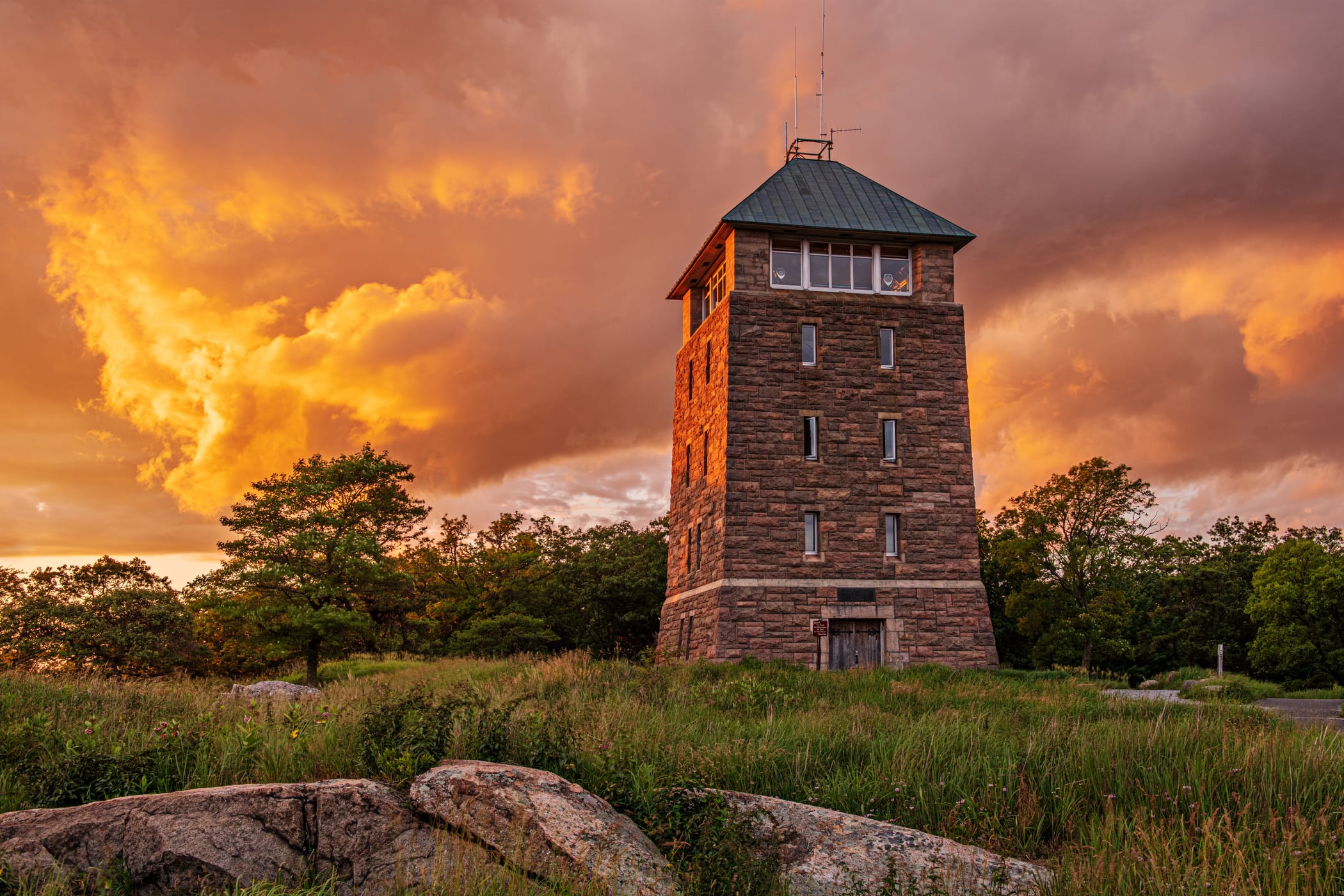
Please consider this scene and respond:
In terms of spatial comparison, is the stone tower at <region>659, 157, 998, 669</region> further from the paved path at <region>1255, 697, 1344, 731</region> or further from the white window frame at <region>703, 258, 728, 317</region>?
the paved path at <region>1255, 697, 1344, 731</region>

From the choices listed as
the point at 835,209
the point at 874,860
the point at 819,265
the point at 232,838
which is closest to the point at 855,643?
the point at 819,265

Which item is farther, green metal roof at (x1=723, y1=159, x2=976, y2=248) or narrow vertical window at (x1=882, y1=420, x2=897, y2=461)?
green metal roof at (x1=723, y1=159, x2=976, y2=248)

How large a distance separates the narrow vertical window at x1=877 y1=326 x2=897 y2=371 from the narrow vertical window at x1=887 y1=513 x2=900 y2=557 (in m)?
4.56

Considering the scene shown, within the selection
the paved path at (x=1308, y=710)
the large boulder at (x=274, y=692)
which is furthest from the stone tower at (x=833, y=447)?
the large boulder at (x=274, y=692)

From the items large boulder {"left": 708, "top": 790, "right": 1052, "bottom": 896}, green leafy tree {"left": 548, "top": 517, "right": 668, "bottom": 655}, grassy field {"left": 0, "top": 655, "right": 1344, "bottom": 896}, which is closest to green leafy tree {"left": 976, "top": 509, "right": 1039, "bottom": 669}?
green leafy tree {"left": 548, "top": 517, "right": 668, "bottom": 655}

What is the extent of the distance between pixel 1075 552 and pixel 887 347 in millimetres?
17938

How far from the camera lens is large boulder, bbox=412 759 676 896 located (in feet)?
22.2

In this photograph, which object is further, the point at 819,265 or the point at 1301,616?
the point at 1301,616

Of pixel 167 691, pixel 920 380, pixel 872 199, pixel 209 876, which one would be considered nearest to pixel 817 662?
pixel 920 380

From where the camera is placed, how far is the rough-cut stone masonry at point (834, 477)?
27.9 metres

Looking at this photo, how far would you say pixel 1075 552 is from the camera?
42.3 meters

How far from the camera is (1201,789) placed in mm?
9039

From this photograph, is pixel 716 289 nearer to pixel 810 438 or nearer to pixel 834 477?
pixel 810 438

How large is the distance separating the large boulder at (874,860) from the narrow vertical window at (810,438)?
69.7 ft
